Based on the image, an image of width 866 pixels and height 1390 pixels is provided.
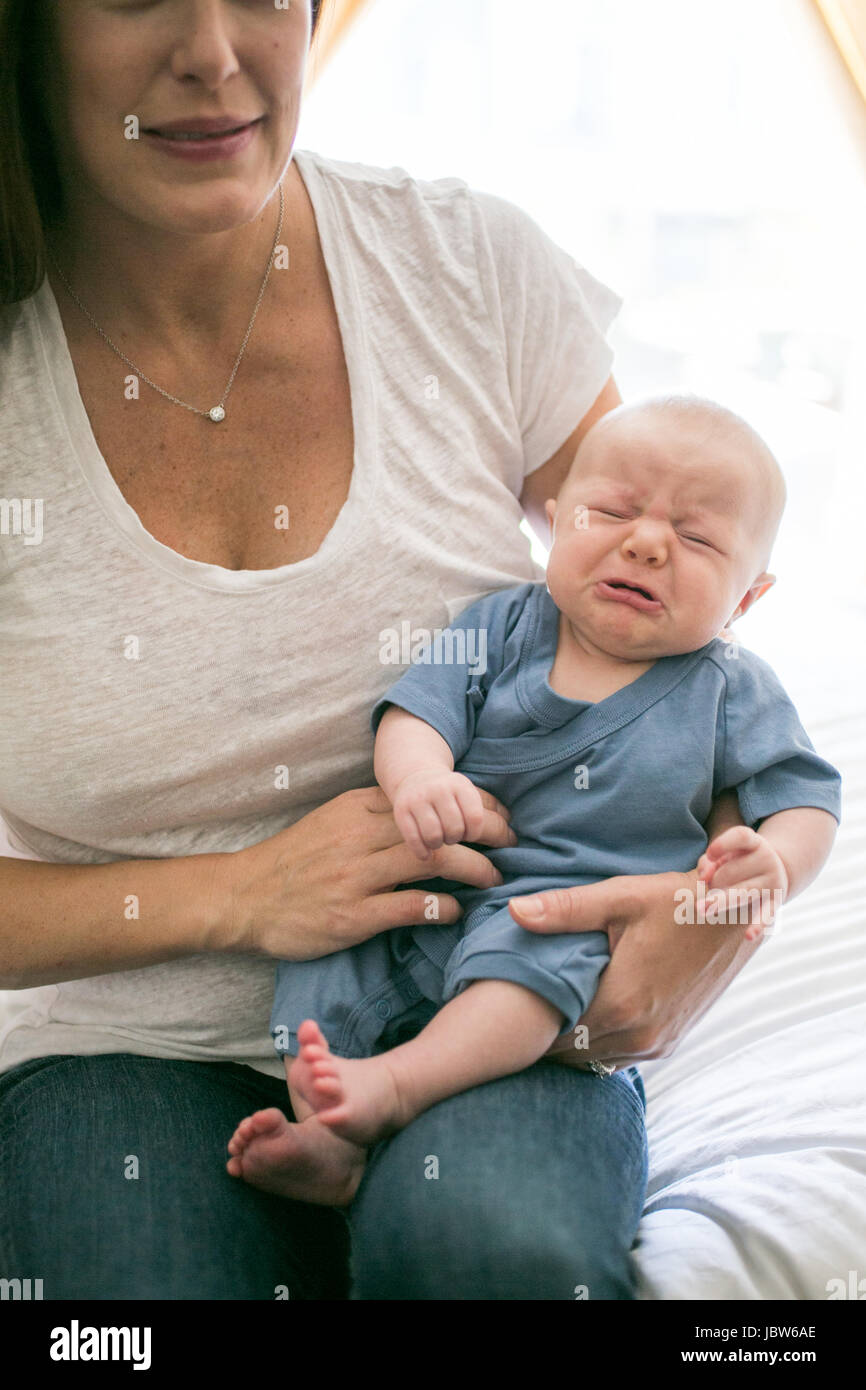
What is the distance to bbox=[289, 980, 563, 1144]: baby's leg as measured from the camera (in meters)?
0.87

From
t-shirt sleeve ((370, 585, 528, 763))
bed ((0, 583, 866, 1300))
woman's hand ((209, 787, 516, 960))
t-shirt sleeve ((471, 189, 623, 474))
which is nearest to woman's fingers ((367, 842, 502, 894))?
woman's hand ((209, 787, 516, 960))

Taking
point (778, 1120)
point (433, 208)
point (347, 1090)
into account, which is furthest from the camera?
point (433, 208)

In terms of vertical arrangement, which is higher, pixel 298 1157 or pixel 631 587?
pixel 631 587

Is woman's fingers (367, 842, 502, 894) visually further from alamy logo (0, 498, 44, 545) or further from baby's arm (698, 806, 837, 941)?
alamy logo (0, 498, 44, 545)

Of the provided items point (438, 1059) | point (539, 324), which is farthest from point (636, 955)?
point (539, 324)

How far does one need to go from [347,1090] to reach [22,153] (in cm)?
80

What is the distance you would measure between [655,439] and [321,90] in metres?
1.92

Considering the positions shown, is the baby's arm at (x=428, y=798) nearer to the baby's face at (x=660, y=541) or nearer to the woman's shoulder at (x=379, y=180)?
the baby's face at (x=660, y=541)

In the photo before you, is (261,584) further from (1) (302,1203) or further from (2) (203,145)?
(1) (302,1203)

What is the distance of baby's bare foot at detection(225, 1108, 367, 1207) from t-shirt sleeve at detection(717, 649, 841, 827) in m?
0.44

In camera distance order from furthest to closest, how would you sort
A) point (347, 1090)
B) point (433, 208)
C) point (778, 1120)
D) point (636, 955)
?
point (433, 208), point (778, 1120), point (636, 955), point (347, 1090)

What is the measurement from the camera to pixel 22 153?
0.97 m
